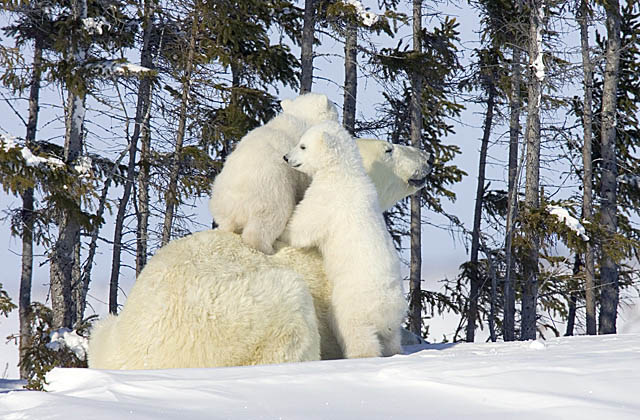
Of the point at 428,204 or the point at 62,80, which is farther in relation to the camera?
the point at 428,204

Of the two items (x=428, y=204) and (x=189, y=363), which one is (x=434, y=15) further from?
(x=189, y=363)

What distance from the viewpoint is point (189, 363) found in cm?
393

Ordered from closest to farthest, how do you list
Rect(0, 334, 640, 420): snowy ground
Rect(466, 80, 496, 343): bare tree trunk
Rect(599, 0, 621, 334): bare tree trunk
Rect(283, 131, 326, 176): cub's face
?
1. Rect(0, 334, 640, 420): snowy ground
2. Rect(283, 131, 326, 176): cub's face
3. Rect(599, 0, 621, 334): bare tree trunk
4. Rect(466, 80, 496, 343): bare tree trunk

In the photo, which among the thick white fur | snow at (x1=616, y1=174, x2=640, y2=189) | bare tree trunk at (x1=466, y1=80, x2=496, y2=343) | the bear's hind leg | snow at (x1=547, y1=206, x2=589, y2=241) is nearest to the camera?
the thick white fur

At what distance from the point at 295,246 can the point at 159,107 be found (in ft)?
34.1

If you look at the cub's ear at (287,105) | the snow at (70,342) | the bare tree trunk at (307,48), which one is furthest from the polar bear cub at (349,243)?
the bare tree trunk at (307,48)

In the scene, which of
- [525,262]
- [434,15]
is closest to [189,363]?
[525,262]

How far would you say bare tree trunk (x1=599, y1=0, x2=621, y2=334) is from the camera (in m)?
16.4

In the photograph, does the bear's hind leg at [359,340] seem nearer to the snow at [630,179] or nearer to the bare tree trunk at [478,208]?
the bare tree trunk at [478,208]

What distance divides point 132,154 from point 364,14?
5317 mm

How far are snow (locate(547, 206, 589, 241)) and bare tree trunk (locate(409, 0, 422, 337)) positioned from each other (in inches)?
155

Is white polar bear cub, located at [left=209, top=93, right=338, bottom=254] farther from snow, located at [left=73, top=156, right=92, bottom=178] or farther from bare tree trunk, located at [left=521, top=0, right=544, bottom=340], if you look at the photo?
bare tree trunk, located at [left=521, top=0, right=544, bottom=340]

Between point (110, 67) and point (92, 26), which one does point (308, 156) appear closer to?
point (110, 67)

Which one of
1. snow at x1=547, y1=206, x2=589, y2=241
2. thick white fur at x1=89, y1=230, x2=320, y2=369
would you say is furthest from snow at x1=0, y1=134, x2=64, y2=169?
snow at x1=547, y1=206, x2=589, y2=241
